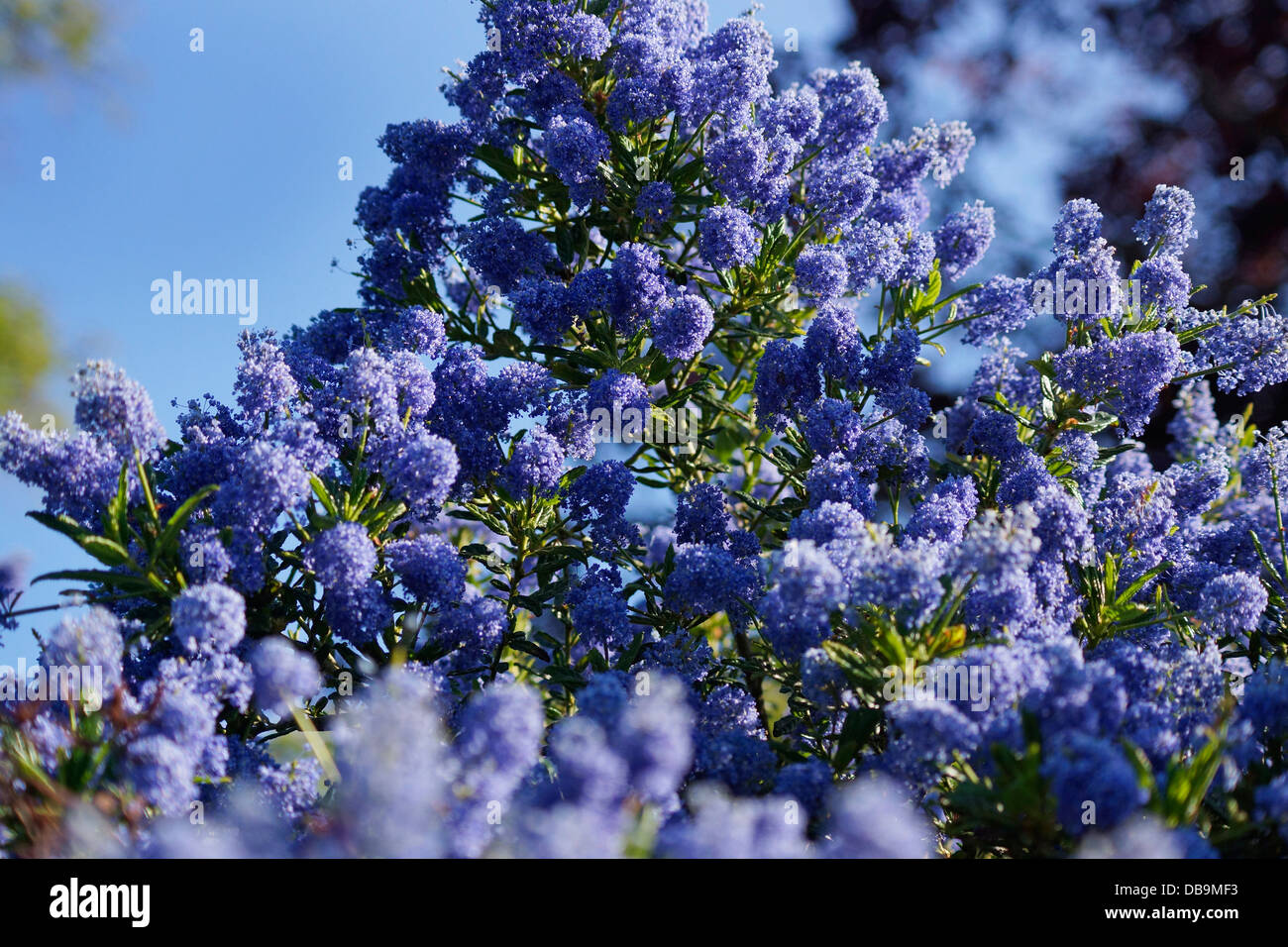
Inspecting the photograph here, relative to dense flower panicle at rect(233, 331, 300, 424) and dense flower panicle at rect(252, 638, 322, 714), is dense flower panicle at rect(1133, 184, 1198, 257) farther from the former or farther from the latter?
dense flower panicle at rect(252, 638, 322, 714)

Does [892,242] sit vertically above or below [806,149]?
below

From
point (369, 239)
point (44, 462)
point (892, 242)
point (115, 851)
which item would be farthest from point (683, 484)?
point (115, 851)

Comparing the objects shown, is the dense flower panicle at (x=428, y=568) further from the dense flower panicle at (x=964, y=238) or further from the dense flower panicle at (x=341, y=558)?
the dense flower panicle at (x=964, y=238)

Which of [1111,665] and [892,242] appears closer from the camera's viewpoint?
[1111,665]

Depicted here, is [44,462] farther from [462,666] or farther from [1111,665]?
[1111,665]

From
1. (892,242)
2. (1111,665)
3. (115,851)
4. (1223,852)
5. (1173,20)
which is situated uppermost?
(1173,20)

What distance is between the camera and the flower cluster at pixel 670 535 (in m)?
1.83

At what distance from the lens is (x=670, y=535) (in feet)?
13.1

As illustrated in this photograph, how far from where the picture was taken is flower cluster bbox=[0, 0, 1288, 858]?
1.83 m

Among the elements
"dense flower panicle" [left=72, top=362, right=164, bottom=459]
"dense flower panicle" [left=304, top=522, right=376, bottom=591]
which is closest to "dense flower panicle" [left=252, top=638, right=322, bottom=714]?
"dense flower panicle" [left=304, top=522, right=376, bottom=591]

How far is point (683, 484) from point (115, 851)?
2.15m

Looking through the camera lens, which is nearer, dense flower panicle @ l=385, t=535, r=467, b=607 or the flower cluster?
the flower cluster

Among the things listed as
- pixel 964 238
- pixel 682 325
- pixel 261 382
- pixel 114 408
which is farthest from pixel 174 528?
pixel 964 238
